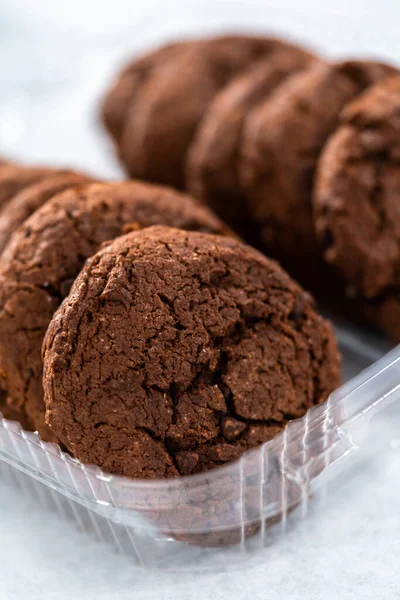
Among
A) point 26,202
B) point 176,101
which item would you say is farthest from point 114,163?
point 26,202

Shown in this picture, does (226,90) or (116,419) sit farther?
(226,90)

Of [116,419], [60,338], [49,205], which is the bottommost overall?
[116,419]

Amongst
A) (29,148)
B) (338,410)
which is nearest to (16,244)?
Result: (338,410)

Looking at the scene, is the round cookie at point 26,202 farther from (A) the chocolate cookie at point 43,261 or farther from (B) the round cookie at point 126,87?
(B) the round cookie at point 126,87

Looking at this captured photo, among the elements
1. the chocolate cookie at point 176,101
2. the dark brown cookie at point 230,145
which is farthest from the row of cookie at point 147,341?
the chocolate cookie at point 176,101

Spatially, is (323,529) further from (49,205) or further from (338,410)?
(49,205)

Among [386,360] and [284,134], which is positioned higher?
[284,134]

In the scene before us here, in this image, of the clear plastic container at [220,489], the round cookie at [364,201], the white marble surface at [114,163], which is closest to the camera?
the clear plastic container at [220,489]
